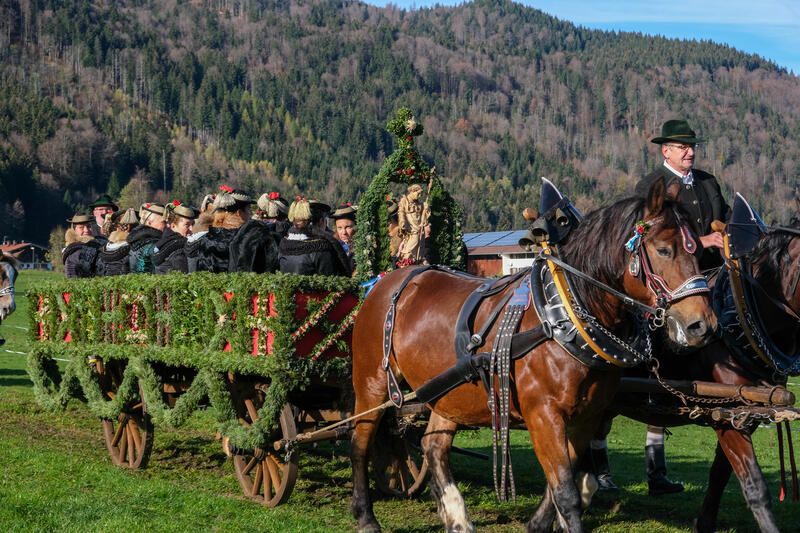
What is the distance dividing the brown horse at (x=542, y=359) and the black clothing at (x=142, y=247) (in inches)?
165

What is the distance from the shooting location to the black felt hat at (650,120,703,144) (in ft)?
21.6

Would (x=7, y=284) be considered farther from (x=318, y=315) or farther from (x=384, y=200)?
(x=318, y=315)

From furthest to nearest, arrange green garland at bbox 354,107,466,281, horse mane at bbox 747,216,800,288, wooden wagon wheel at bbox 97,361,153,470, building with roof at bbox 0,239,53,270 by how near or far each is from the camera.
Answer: building with roof at bbox 0,239,53,270
wooden wagon wheel at bbox 97,361,153,470
green garland at bbox 354,107,466,281
horse mane at bbox 747,216,800,288

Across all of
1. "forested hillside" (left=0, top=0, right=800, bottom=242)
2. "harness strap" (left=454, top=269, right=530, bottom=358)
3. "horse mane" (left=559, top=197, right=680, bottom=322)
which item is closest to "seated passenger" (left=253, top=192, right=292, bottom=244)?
"harness strap" (left=454, top=269, right=530, bottom=358)

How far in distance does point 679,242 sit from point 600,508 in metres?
3.91

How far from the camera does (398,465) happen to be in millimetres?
8359

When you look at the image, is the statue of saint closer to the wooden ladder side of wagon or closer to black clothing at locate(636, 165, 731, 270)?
the wooden ladder side of wagon

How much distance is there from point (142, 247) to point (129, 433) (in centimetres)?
220

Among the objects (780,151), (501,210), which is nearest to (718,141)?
(780,151)

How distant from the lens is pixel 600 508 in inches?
313

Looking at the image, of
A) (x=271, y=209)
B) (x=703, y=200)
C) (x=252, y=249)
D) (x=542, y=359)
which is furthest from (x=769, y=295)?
(x=271, y=209)

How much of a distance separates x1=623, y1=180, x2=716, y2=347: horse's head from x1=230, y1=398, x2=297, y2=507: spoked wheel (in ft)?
11.5

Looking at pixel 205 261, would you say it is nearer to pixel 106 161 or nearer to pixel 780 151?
pixel 106 161

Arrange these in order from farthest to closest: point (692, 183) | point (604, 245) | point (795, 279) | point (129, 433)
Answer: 1. point (129, 433)
2. point (692, 183)
3. point (795, 279)
4. point (604, 245)
